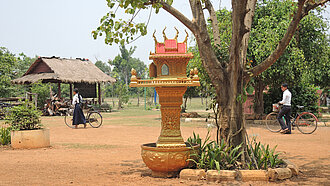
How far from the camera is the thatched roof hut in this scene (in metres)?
26.2

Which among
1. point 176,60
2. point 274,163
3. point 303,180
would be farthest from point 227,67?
point 303,180

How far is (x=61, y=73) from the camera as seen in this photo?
2677 cm

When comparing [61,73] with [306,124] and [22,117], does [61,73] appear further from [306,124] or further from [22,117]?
[306,124]

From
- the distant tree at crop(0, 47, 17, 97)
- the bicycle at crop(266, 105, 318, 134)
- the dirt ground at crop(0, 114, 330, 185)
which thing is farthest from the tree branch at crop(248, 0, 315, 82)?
the distant tree at crop(0, 47, 17, 97)

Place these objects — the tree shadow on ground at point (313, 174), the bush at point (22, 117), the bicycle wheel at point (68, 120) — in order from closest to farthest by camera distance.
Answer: the tree shadow on ground at point (313, 174)
the bush at point (22, 117)
the bicycle wheel at point (68, 120)

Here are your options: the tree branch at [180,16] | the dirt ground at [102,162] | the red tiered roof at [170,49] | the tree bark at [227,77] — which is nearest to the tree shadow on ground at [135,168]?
the dirt ground at [102,162]

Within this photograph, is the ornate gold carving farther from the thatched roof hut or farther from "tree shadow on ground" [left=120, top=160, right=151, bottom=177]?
the thatched roof hut

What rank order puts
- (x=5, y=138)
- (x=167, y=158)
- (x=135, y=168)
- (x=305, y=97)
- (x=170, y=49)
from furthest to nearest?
(x=305, y=97), (x=5, y=138), (x=135, y=168), (x=170, y=49), (x=167, y=158)

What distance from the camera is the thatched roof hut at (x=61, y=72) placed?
2625 cm

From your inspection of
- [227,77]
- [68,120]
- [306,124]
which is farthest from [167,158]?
[68,120]

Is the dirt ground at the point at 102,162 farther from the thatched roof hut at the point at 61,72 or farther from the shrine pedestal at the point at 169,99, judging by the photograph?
the thatched roof hut at the point at 61,72

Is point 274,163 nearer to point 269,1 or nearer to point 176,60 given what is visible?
point 176,60

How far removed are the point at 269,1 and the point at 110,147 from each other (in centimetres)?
1158

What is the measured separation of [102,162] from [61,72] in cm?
2109
